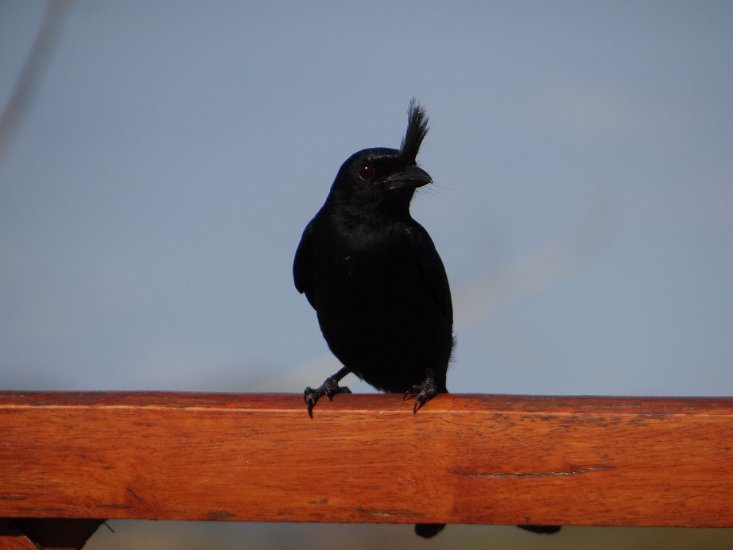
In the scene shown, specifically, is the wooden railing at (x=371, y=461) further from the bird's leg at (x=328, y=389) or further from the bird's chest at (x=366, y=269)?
the bird's chest at (x=366, y=269)

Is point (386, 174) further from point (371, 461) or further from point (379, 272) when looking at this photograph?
point (371, 461)

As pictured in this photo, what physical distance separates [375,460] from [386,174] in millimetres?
2028

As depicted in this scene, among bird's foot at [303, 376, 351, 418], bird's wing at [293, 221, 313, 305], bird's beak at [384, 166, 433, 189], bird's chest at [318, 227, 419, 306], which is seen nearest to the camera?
bird's foot at [303, 376, 351, 418]

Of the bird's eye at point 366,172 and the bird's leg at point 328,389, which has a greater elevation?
the bird's eye at point 366,172

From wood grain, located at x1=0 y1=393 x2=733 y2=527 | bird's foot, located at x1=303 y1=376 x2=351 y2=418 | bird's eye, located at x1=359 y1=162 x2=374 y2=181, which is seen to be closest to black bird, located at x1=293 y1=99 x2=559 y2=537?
bird's eye, located at x1=359 y1=162 x2=374 y2=181

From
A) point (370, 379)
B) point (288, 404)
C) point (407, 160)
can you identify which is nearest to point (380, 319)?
point (370, 379)

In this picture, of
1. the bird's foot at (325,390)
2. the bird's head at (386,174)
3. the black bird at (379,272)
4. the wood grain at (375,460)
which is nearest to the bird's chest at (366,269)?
the black bird at (379,272)

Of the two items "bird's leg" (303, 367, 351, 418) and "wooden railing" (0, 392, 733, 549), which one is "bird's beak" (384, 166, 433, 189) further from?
"wooden railing" (0, 392, 733, 549)

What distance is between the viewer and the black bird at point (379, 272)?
3.95 meters

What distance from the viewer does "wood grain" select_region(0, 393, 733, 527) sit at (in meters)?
2.23

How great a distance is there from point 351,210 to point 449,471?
6.44 feet

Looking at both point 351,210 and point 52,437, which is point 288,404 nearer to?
point 52,437

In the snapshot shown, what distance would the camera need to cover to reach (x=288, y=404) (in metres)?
2.41

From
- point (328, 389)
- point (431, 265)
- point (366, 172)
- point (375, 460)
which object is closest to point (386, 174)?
point (366, 172)
